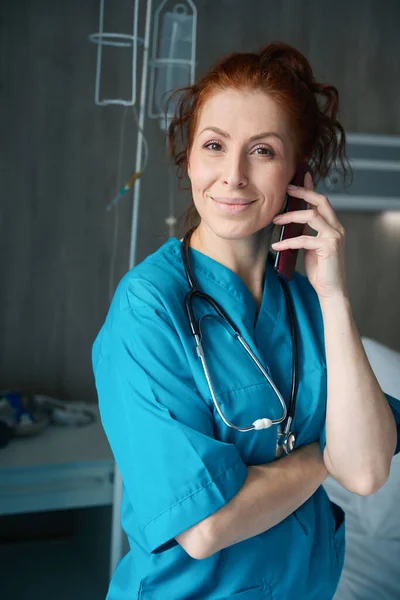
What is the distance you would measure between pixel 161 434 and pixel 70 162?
1.74m

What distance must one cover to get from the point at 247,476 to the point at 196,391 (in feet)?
0.54

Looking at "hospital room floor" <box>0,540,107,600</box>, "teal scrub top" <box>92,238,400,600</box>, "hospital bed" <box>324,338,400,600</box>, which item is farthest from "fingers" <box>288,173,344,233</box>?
"hospital room floor" <box>0,540,107,600</box>

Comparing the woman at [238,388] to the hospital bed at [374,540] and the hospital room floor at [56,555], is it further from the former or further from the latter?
the hospital room floor at [56,555]

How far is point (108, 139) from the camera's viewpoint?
8.23ft

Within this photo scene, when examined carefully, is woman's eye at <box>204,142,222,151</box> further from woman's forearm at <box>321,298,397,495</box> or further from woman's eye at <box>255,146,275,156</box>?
woman's forearm at <box>321,298,397,495</box>

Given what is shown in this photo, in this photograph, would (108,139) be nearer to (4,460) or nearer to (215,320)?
(4,460)

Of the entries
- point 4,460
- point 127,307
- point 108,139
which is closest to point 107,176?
point 108,139

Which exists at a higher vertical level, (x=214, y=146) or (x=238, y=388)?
(x=214, y=146)

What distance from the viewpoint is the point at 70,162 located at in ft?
8.11

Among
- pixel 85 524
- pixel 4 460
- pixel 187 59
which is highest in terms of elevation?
pixel 187 59

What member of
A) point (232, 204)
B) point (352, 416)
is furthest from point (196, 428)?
point (232, 204)

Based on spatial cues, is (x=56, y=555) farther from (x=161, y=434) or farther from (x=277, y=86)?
(x=277, y=86)

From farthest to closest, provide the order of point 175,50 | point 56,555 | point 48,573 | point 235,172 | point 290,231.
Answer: point 56,555 < point 48,573 < point 175,50 < point 290,231 < point 235,172

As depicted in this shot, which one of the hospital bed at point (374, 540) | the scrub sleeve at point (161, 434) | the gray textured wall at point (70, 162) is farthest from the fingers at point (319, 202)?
the gray textured wall at point (70, 162)
